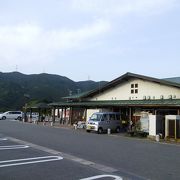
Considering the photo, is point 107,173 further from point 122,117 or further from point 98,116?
point 122,117

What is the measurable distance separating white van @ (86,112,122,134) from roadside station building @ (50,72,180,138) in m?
1.06

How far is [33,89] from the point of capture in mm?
115312

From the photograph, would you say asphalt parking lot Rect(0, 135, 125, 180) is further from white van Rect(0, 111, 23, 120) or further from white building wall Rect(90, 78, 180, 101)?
white van Rect(0, 111, 23, 120)

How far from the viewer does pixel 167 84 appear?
91.2 feet

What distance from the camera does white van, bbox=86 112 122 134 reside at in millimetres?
28391

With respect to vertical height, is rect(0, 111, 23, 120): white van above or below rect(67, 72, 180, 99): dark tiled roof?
below

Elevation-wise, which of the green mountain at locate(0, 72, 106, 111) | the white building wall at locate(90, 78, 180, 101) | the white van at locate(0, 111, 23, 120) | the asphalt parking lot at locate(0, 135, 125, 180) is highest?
the green mountain at locate(0, 72, 106, 111)

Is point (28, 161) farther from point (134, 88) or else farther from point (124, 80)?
point (124, 80)

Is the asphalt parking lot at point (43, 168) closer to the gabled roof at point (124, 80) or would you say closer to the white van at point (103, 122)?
the white van at point (103, 122)

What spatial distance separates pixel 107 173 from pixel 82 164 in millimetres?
1593

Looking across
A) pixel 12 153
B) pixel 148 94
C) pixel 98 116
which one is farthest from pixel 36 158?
pixel 148 94

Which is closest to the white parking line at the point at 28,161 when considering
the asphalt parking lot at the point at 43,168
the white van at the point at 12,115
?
the asphalt parking lot at the point at 43,168

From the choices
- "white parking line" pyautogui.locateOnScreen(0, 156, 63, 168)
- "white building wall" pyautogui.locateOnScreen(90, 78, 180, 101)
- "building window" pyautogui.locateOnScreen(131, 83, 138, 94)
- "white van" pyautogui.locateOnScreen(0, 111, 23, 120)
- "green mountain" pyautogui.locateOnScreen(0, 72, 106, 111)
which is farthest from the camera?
"green mountain" pyautogui.locateOnScreen(0, 72, 106, 111)

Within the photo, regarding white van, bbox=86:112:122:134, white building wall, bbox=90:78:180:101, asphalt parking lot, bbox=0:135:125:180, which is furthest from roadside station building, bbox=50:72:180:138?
asphalt parking lot, bbox=0:135:125:180
